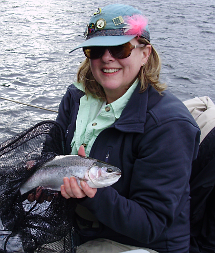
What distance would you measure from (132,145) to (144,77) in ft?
1.88

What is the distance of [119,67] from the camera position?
8.00ft

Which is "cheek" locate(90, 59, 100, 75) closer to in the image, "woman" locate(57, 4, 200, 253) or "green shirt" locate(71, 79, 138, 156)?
"woman" locate(57, 4, 200, 253)

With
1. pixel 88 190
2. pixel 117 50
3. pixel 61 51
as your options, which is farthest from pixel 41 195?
pixel 61 51

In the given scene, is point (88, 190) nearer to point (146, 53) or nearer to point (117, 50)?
point (117, 50)

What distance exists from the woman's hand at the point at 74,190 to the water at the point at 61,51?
4.96 meters

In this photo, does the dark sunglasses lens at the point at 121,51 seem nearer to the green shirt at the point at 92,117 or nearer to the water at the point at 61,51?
the green shirt at the point at 92,117

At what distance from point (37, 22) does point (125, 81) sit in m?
16.5

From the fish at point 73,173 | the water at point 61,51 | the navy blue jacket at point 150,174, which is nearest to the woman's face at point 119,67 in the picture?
the navy blue jacket at point 150,174

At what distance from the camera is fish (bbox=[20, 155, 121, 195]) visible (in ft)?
6.61

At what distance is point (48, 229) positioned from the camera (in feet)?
7.18

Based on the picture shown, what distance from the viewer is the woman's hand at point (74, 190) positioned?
199 centimetres

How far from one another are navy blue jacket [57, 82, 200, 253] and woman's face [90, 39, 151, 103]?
180 mm

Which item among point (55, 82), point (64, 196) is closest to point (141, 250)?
point (64, 196)

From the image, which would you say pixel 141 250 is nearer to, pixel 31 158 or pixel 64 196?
pixel 64 196
